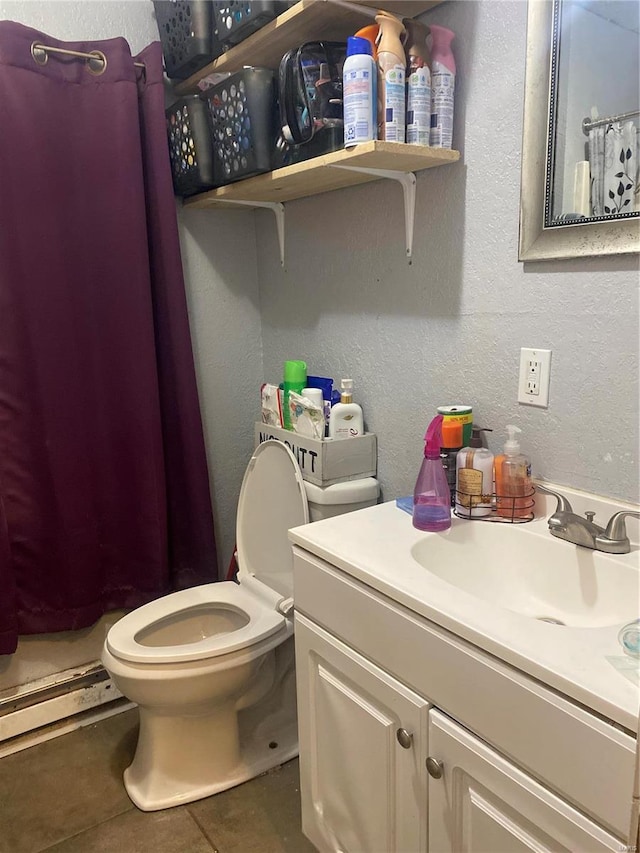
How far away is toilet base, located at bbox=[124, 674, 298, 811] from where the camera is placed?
1.64 meters

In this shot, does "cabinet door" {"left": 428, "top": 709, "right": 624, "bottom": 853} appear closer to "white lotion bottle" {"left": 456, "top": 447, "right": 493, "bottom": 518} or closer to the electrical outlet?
"white lotion bottle" {"left": 456, "top": 447, "right": 493, "bottom": 518}

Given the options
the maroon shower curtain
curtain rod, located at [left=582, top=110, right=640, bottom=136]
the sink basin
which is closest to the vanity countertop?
the sink basin

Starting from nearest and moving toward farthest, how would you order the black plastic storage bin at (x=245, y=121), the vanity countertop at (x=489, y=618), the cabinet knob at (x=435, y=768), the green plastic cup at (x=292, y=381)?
the vanity countertop at (x=489, y=618) → the cabinet knob at (x=435, y=768) → the black plastic storage bin at (x=245, y=121) → the green plastic cup at (x=292, y=381)

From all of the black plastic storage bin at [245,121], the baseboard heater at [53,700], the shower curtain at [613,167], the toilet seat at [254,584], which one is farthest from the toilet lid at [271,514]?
the shower curtain at [613,167]

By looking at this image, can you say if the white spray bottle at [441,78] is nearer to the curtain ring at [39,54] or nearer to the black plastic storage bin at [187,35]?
the black plastic storage bin at [187,35]

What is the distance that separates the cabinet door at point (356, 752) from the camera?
3.42ft

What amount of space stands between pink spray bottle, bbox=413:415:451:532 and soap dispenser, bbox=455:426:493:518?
0.04m

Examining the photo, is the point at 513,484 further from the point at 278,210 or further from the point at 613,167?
the point at 278,210

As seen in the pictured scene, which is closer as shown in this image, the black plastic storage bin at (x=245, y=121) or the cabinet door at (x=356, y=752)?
the cabinet door at (x=356, y=752)

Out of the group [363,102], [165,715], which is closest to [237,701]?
[165,715]

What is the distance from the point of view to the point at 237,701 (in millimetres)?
1685

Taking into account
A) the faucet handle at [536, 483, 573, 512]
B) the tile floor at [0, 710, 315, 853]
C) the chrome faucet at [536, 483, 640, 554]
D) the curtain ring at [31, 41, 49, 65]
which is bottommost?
the tile floor at [0, 710, 315, 853]

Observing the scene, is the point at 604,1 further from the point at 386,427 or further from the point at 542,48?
the point at 386,427

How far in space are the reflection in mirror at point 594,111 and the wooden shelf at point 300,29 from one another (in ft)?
1.09
